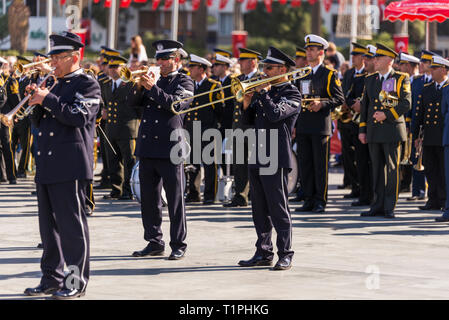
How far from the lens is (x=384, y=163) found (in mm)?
13578

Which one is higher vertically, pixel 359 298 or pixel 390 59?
pixel 390 59

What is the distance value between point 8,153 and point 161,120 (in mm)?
8233

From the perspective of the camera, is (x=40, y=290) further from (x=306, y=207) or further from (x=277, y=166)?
(x=306, y=207)

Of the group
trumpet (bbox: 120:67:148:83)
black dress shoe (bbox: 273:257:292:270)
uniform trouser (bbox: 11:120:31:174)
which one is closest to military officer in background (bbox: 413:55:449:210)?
black dress shoe (bbox: 273:257:292:270)

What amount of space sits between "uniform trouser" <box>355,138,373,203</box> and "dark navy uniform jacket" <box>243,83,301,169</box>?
534 cm

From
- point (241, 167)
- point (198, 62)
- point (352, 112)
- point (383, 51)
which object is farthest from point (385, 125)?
point (198, 62)

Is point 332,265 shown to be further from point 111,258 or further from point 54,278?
point 54,278

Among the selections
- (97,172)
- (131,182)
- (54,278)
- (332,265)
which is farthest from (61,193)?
(97,172)

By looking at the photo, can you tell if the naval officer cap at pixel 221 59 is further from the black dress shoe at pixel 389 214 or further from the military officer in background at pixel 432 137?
the black dress shoe at pixel 389 214

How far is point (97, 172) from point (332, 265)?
35.1ft

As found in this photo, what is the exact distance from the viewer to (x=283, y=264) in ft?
31.1

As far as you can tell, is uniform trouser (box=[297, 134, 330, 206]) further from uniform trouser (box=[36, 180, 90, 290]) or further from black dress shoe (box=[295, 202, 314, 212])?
uniform trouser (box=[36, 180, 90, 290])

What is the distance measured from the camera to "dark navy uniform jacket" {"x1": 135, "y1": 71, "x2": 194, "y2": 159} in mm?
10141

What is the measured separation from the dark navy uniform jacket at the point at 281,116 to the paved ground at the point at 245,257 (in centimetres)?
110
